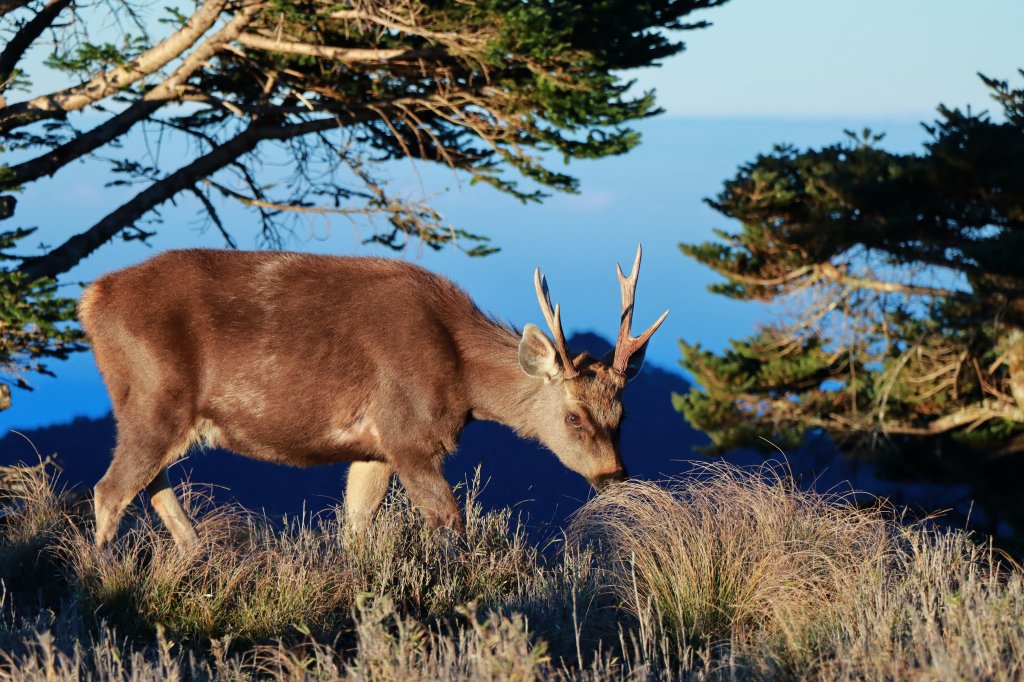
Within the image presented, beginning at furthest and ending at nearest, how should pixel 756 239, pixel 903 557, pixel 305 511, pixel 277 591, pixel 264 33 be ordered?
pixel 756 239
pixel 264 33
pixel 305 511
pixel 903 557
pixel 277 591

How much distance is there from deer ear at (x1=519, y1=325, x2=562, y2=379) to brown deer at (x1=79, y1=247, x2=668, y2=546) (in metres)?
0.01

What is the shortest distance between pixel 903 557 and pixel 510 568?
2412 millimetres

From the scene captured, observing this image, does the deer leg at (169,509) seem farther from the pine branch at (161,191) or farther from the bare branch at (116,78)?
the pine branch at (161,191)

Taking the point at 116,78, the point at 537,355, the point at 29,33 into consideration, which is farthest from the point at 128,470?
the point at 29,33

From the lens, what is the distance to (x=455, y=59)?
13.2 meters

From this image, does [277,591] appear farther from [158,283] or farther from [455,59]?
[455,59]

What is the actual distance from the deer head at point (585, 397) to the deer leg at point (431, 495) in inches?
38.1

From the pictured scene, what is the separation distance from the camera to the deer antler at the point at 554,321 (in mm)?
7555

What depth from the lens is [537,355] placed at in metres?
7.90

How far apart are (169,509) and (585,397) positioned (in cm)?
308

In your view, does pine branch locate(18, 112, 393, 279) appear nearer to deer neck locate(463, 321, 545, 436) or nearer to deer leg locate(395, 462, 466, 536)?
deer neck locate(463, 321, 545, 436)

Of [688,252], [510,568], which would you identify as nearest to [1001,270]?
[688,252]

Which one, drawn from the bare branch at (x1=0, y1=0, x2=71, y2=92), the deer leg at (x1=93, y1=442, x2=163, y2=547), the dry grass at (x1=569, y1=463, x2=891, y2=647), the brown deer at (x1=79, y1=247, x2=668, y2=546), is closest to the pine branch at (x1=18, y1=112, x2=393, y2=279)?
the bare branch at (x1=0, y1=0, x2=71, y2=92)

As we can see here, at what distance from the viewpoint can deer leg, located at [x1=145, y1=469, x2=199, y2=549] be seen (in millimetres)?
7934
